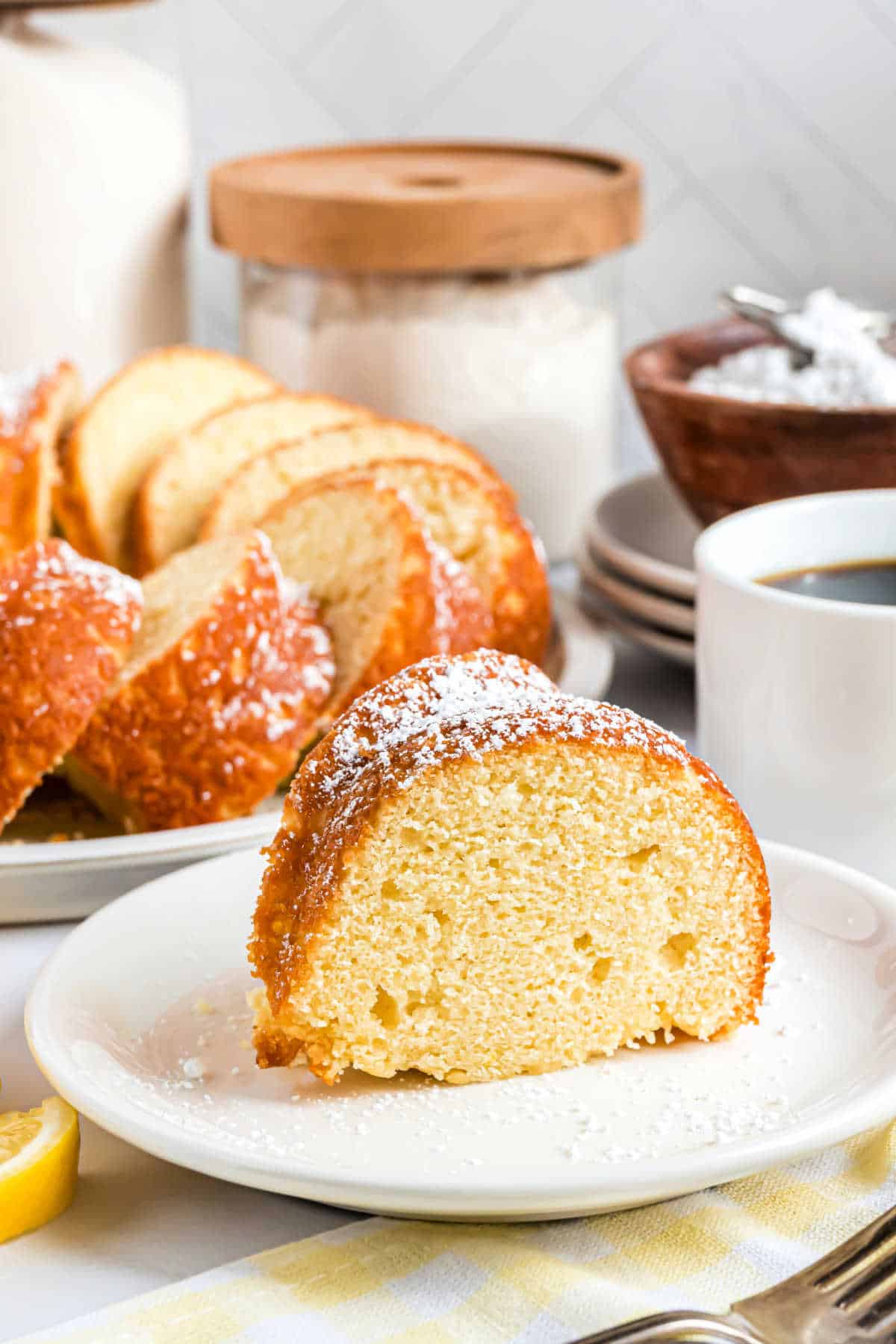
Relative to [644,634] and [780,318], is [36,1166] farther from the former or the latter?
[780,318]

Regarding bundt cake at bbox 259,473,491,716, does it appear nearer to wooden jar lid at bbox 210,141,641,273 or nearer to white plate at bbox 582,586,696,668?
white plate at bbox 582,586,696,668

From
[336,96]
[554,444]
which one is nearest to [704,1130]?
[554,444]

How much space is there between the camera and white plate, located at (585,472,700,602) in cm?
177

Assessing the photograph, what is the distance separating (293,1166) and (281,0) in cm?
218

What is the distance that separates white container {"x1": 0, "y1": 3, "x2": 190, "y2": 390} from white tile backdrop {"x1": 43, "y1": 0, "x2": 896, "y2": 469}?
20 centimetres

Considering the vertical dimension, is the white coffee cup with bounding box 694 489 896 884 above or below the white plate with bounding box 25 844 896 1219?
above

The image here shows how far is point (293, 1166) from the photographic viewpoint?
2.82ft

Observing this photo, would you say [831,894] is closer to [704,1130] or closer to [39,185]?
[704,1130]

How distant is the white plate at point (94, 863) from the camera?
4.14 ft

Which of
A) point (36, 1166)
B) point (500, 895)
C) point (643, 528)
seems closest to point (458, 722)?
point (500, 895)

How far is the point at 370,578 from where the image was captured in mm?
1491

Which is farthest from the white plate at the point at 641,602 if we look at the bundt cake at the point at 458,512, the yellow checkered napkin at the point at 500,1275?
the yellow checkered napkin at the point at 500,1275

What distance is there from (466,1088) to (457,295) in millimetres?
1194

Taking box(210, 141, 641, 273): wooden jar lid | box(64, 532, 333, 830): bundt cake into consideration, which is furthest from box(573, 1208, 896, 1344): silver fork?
box(210, 141, 641, 273): wooden jar lid
